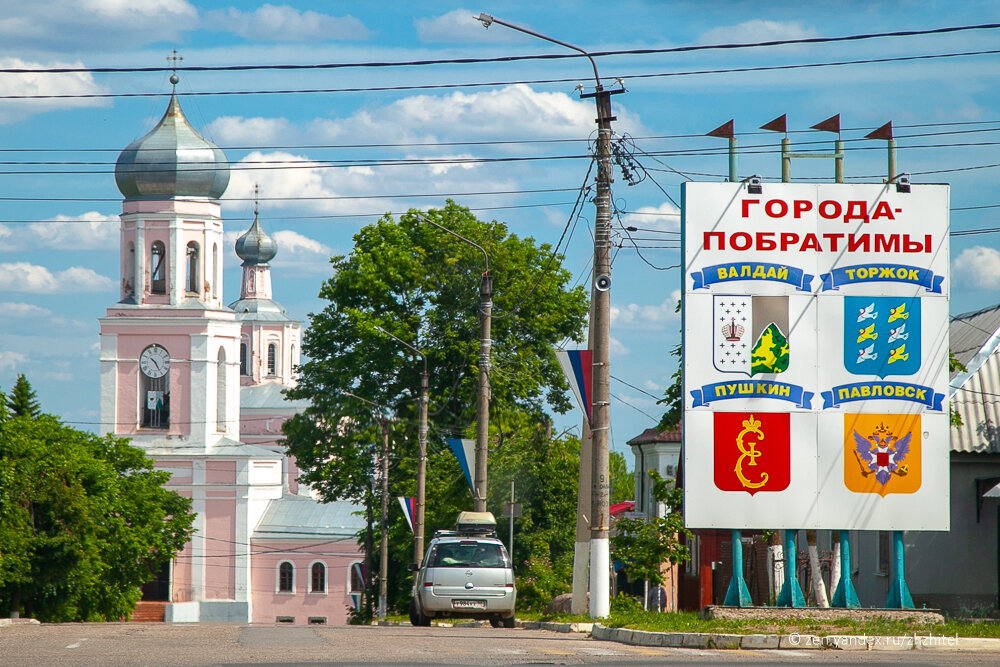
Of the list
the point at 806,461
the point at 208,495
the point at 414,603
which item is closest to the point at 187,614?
the point at 208,495

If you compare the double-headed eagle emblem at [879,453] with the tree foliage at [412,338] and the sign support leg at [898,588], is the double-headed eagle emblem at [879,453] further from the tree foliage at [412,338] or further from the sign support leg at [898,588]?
the tree foliage at [412,338]

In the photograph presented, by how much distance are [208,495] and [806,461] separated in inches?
2697

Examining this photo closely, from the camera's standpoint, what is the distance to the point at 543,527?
38.3 metres

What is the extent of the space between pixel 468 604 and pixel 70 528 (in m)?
36.7

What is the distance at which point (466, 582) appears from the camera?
23094mm

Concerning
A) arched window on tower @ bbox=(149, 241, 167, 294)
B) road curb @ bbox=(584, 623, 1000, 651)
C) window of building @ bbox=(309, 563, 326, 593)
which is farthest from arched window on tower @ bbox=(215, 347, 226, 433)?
road curb @ bbox=(584, 623, 1000, 651)

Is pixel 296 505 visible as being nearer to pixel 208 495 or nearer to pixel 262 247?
pixel 208 495

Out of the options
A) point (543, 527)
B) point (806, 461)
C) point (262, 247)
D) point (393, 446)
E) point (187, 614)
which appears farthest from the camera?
point (262, 247)

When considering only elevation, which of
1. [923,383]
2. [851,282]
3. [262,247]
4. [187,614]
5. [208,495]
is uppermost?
[262,247]

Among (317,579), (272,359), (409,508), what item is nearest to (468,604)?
(409,508)

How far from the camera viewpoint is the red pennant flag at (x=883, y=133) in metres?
19.9

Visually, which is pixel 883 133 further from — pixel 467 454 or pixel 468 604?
pixel 467 454

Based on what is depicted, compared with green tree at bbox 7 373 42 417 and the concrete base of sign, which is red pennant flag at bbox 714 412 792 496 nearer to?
the concrete base of sign

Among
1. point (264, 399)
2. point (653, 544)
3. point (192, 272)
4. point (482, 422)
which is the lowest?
point (653, 544)
